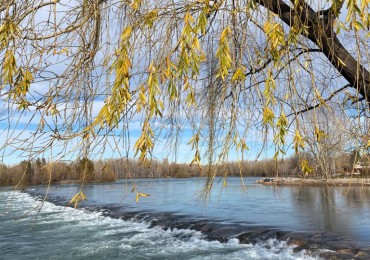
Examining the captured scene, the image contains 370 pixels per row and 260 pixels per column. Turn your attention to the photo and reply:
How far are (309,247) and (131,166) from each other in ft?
26.5

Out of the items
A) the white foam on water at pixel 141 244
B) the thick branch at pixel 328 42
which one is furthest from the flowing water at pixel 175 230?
the thick branch at pixel 328 42

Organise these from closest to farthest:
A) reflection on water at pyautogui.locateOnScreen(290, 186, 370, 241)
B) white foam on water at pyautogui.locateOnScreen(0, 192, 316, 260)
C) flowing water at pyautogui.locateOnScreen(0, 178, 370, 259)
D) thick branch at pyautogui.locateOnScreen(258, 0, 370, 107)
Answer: thick branch at pyautogui.locateOnScreen(258, 0, 370, 107) → white foam on water at pyautogui.locateOnScreen(0, 192, 316, 260) → flowing water at pyautogui.locateOnScreen(0, 178, 370, 259) → reflection on water at pyautogui.locateOnScreen(290, 186, 370, 241)

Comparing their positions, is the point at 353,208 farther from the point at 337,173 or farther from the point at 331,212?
the point at 337,173

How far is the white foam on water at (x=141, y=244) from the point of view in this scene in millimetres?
9086

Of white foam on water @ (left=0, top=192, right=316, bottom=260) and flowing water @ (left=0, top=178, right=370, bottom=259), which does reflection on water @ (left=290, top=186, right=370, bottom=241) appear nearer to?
flowing water @ (left=0, top=178, right=370, bottom=259)

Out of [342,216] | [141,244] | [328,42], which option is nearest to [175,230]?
[141,244]

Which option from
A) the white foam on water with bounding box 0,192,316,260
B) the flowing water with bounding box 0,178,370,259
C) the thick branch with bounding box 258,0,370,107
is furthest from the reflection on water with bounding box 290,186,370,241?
the thick branch with bounding box 258,0,370,107

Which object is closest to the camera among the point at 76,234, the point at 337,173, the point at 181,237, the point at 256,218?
the point at 337,173

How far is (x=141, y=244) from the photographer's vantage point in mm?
10227

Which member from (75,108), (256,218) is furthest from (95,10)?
(256,218)

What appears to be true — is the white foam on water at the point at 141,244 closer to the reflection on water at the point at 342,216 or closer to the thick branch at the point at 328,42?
the reflection on water at the point at 342,216

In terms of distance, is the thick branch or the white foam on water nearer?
the thick branch

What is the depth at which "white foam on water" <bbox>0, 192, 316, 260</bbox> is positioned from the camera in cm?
909

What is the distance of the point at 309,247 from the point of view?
29.7 ft
